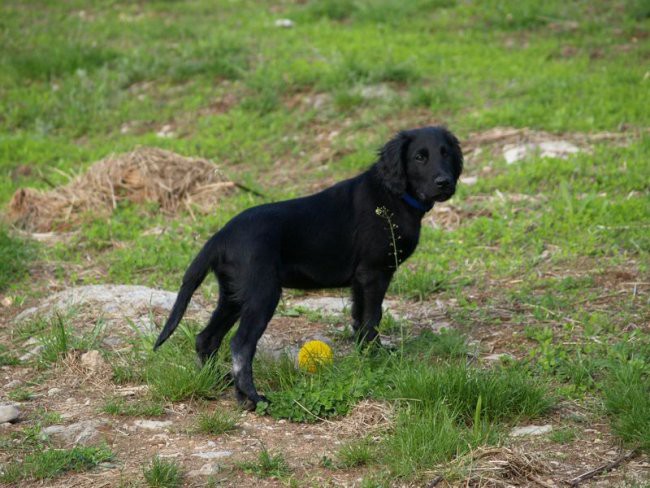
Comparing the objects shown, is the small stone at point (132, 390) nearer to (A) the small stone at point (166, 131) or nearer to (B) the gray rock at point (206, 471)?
(B) the gray rock at point (206, 471)

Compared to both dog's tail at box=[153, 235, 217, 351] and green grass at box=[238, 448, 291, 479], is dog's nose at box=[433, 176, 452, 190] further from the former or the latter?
green grass at box=[238, 448, 291, 479]

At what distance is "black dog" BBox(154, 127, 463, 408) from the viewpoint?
4832 millimetres

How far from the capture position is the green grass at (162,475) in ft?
12.8

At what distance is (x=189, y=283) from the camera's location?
489cm

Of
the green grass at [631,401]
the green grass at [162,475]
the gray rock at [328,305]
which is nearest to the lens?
the green grass at [162,475]

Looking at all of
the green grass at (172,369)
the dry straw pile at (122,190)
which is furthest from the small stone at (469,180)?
the green grass at (172,369)

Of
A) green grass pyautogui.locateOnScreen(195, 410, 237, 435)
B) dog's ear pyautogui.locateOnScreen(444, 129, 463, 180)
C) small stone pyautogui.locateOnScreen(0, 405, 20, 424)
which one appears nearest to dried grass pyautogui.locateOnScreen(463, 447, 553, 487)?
green grass pyautogui.locateOnScreen(195, 410, 237, 435)

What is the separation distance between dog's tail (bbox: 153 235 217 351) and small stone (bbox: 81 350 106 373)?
0.60 m

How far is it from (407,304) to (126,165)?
346 centimetres

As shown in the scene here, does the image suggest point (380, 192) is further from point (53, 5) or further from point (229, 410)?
point (53, 5)

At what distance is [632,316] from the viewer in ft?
18.8

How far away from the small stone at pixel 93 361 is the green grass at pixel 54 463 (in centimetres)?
105

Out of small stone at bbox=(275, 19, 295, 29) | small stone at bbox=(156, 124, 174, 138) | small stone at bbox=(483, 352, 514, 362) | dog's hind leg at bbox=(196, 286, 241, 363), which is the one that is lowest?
small stone at bbox=(483, 352, 514, 362)

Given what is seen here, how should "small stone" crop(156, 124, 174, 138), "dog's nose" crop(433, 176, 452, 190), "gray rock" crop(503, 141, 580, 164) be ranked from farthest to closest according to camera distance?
"small stone" crop(156, 124, 174, 138) < "gray rock" crop(503, 141, 580, 164) < "dog's nose" crop(433, 176, 452, 190)
